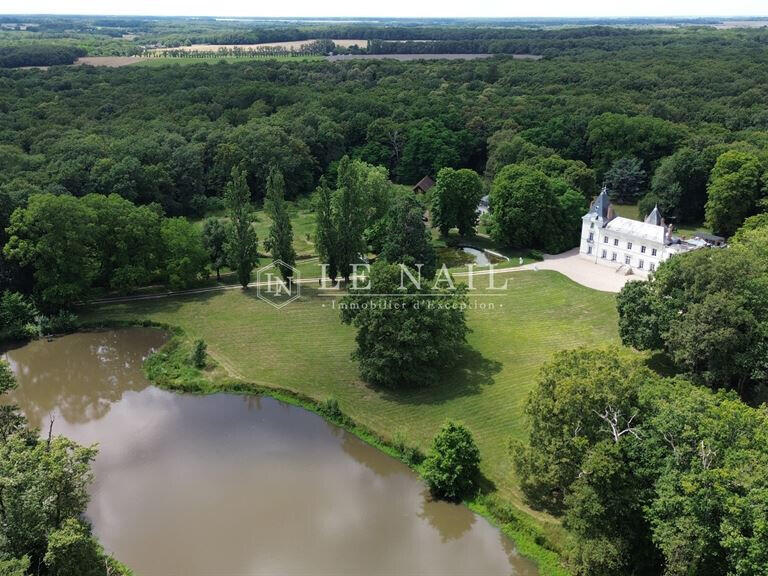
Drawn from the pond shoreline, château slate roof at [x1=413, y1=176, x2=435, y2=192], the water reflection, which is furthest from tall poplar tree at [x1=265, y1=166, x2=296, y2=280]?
château slate roof at [x1=413, y1=176, x2=435, y2=192]

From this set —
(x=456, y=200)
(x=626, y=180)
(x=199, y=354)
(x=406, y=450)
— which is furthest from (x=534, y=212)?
(x=199, y=354)

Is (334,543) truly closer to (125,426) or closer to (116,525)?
(116,525)

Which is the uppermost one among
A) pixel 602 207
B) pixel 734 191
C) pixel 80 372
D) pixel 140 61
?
pixel 140 61

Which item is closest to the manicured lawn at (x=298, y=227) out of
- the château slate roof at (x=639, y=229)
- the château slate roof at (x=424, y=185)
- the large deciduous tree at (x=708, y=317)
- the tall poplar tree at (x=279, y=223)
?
the tall poplar tree at (x=279, y=223)

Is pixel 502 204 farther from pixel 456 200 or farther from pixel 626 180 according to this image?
pixel 626 180

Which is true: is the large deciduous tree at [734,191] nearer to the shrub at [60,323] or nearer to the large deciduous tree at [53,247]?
the large deciduous tree at [53,247]

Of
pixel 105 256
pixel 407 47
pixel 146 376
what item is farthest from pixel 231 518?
pixel 407 47

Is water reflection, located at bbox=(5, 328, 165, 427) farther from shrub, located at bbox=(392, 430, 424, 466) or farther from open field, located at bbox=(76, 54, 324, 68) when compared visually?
open field, located at bbox=(76, 54, 324, 68)
